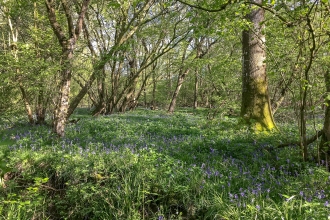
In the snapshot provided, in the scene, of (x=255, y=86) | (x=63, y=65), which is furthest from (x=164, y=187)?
(x=63, y=65)

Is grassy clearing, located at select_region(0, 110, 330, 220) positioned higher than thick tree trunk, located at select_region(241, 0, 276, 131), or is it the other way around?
thick tree trunk, located at select_region(241, 0, 276, 131)

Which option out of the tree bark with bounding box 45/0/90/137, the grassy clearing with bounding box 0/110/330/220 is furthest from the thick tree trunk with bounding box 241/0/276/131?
the tree bark with bounding box 45/0/90/137

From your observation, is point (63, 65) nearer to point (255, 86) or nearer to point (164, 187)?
point (164, 187)

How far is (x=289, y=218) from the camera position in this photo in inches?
100

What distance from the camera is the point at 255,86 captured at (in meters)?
7.16

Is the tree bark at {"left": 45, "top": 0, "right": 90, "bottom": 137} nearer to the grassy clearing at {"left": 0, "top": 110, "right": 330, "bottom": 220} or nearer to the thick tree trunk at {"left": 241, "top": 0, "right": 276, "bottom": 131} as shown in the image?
the grassy clearing at {"left": 0, "top": 110, "right": 330, "bottom": 220}

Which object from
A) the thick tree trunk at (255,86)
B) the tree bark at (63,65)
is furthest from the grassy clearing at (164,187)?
the thick tree trunk at (255,86)

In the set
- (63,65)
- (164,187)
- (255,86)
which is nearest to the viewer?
(164,187)

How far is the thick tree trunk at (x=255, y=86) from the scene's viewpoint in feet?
23.2

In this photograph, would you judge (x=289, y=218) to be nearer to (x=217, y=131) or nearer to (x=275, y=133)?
(x=275, y=133)

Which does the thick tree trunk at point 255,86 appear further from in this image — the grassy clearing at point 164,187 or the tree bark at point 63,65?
the tree bark at point 63,65

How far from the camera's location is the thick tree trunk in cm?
707

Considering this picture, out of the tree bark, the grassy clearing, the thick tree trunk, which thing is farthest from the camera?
the thick tree trunk

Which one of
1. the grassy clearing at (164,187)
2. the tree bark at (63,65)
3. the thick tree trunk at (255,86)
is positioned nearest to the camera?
the grassy clearing at (164,187)
